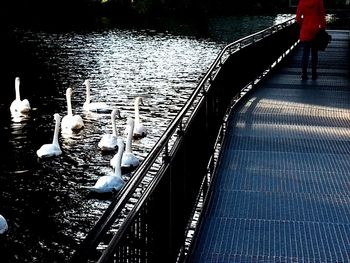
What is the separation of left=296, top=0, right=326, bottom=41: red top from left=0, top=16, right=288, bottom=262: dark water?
5201 millimetres

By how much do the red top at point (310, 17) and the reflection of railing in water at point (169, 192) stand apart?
437 cm

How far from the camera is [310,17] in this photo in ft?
43.8

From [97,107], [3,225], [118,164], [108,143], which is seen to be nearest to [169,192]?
[3,225]

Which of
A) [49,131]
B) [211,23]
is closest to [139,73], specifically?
[49,131]

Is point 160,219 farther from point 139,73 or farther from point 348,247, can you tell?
point 139,73

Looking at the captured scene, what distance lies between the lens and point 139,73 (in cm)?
2917

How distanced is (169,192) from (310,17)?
983cm

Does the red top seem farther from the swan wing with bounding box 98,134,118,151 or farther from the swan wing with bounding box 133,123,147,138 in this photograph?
the swan wing with bounding box 133,123,147,138

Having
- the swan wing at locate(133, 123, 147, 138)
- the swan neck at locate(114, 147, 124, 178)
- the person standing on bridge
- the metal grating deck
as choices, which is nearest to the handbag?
the person standing on bridge

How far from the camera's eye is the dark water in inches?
438

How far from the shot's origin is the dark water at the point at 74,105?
1112 cm

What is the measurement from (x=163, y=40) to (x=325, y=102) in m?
33.3

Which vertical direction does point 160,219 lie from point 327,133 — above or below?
above

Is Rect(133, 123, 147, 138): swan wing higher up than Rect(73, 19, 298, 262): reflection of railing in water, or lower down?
lower down
